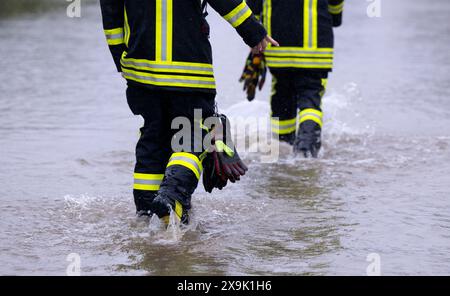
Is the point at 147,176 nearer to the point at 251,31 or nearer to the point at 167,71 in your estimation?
the point at 167,71

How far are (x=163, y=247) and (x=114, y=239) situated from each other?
0.30 meters

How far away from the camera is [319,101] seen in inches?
284

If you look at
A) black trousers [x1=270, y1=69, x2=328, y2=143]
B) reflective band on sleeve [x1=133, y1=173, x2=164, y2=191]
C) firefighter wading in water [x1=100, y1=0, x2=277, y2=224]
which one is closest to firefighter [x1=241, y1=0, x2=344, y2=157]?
black trousers [x1=270, y1=69, x2=328, y2=143]

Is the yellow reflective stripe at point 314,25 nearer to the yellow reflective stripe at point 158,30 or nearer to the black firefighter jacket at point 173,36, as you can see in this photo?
the black firefighter jacket at point 173,36

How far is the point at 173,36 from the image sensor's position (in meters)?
5.04

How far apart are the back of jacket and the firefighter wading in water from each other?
195 centimetres

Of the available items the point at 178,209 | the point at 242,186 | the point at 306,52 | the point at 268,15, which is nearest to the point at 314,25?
the point at 306,52

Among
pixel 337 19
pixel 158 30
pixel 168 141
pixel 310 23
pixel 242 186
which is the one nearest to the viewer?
pixel 158 30

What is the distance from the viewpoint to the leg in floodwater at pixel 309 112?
709 cm

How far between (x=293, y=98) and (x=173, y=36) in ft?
8.67

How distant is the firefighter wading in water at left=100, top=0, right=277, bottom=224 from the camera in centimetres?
504

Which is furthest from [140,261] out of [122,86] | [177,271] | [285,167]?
[122,86]

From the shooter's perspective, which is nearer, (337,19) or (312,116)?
(312,116)
